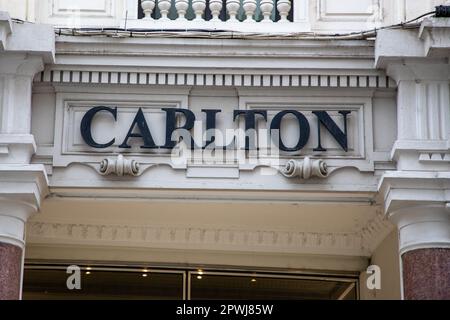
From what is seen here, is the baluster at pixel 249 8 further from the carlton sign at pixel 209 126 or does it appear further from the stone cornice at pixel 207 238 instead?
the stone cornice at pixel 207 238

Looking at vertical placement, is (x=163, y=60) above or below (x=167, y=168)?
above

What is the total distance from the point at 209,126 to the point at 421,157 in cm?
207

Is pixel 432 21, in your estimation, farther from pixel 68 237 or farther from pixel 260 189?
pixel 68 237

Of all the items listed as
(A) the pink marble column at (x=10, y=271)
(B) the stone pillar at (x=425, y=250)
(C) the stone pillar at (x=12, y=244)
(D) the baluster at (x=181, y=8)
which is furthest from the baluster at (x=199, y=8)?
(A) the pink marble column at (x=10, y=271)

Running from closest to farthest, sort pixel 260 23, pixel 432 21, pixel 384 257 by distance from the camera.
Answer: pixel 432 21 < pixel 260 23 < pixel 384 257

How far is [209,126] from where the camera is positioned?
1270cm

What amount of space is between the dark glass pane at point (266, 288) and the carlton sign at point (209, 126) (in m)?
2.42

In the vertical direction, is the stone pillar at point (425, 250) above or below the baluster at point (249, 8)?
below

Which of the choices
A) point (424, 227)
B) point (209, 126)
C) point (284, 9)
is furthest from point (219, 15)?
point (424, 227)

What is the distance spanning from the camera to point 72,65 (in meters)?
12.7

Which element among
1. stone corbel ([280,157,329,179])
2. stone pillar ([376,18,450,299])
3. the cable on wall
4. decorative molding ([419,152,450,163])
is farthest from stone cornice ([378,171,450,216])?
the cable on wall

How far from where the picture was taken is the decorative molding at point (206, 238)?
560 inches

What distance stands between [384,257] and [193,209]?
88.0 inches

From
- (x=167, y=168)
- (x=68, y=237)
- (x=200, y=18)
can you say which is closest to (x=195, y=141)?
(x=167, y=168)
